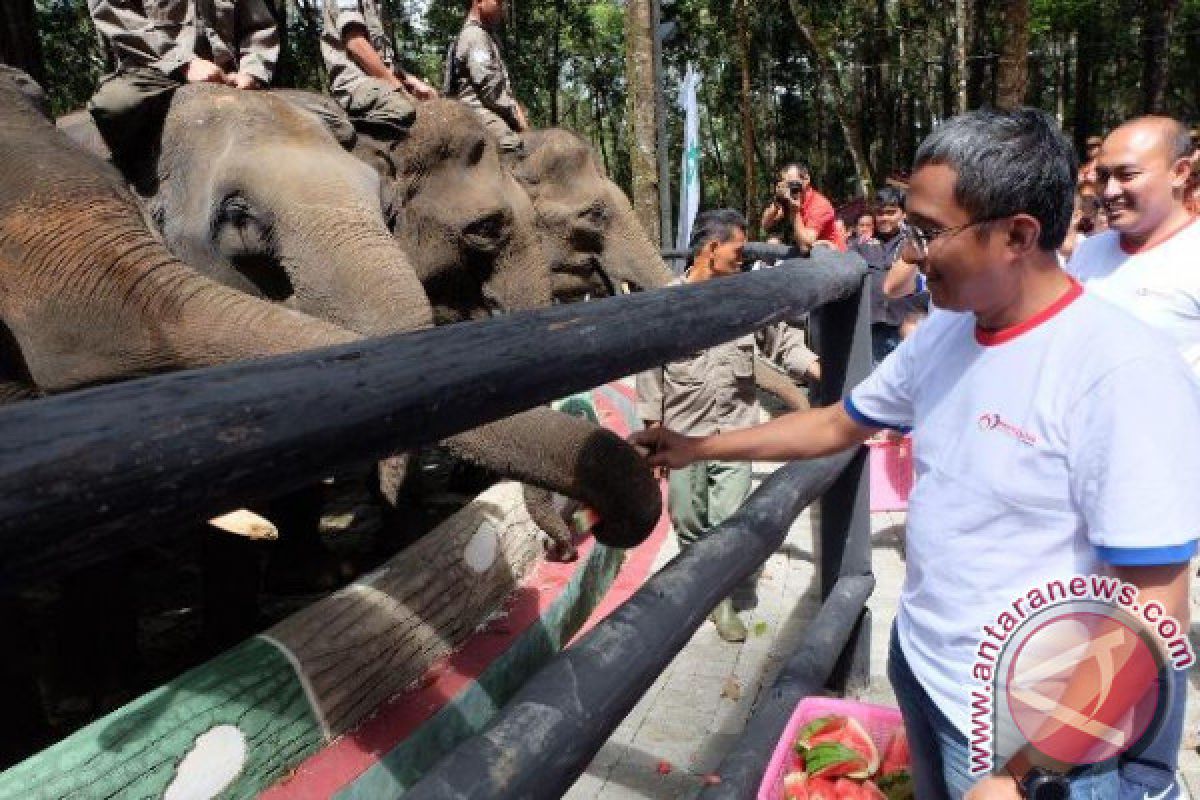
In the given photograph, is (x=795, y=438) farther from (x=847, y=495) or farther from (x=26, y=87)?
(x=26, y=87)

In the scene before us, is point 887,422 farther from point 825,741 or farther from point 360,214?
point 360,214

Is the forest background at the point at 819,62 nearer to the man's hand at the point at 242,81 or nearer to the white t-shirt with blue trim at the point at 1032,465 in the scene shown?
the man's hand at the point at 242,81

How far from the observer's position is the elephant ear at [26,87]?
3176 millimetres

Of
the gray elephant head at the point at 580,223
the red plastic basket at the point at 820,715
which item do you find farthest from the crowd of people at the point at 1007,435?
the gray elephant head at the point at 580,223

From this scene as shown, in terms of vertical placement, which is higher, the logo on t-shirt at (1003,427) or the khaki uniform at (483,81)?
the khaki uniform at (483,81)

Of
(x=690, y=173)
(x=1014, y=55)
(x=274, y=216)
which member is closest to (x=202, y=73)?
(x=274, y=216)

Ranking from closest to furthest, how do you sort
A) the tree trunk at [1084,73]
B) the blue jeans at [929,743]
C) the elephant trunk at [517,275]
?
the blue jeans at [929,743], the elephant trunk at [517,275], the tree trunk at [1084,73]

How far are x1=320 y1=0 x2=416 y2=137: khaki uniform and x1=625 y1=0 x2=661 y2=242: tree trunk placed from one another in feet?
16.5

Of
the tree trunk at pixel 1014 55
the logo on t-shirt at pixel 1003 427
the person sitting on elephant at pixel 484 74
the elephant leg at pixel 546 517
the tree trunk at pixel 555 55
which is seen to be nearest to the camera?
the logo on t-shirt at pixel 1003 427

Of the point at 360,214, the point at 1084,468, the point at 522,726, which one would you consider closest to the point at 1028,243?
the point at 1084,468

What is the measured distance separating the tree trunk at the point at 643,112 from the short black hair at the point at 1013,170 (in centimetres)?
931

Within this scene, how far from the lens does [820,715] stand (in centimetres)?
206

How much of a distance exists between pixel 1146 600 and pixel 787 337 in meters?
3.57

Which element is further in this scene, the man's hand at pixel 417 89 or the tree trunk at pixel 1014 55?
the tree trunk at pixel 1014 55
